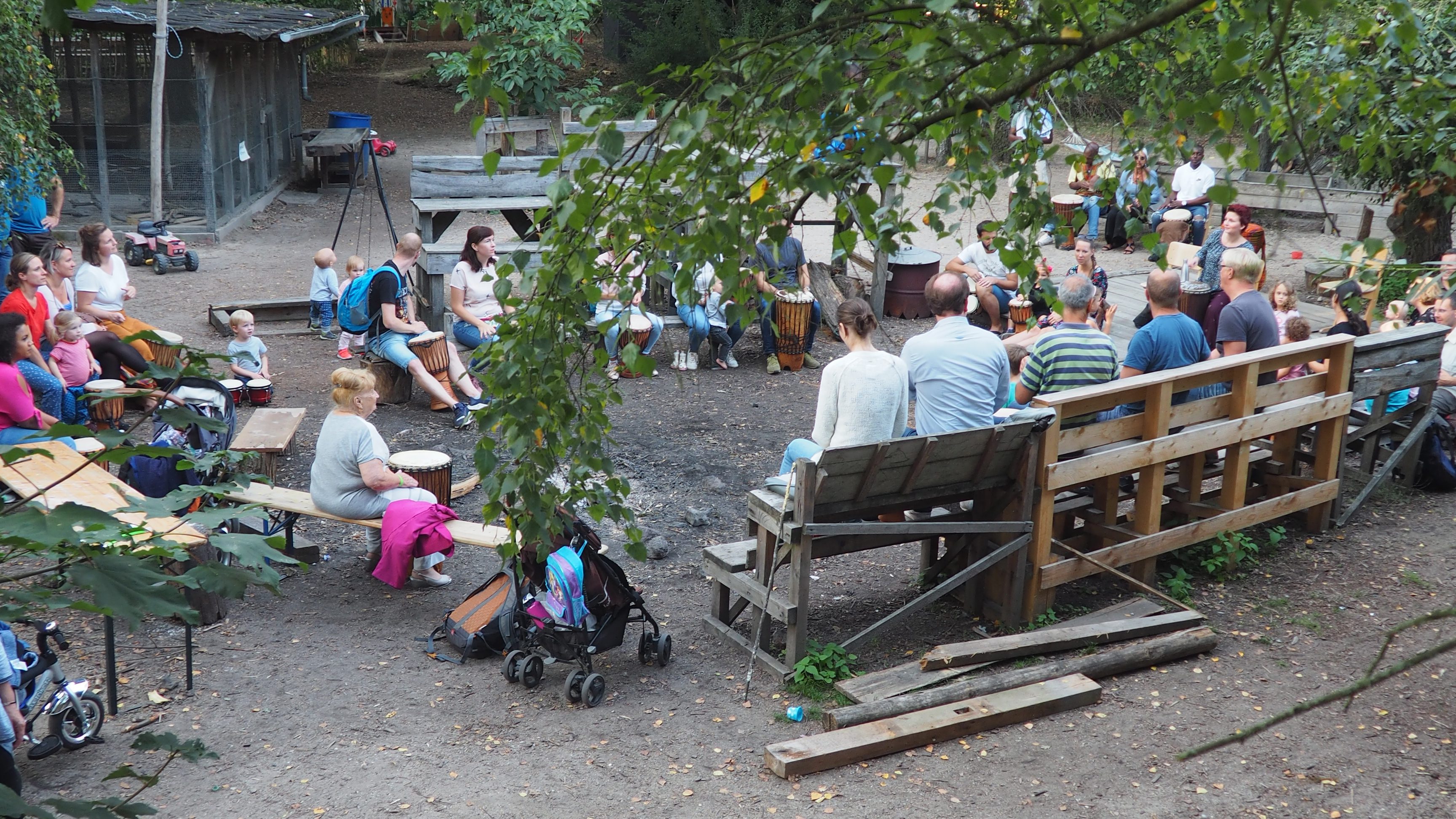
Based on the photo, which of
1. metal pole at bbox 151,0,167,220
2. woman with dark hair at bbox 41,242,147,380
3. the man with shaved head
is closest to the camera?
the man with shaved head

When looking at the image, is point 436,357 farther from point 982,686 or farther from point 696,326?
point 982,686

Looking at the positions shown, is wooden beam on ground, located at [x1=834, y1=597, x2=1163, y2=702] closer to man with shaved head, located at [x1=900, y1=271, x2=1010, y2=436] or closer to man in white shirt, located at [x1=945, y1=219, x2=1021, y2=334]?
man with shaved head, located at [x1=900, y1=271, x2=1010, y2=436]

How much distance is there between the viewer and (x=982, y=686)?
5297 mm

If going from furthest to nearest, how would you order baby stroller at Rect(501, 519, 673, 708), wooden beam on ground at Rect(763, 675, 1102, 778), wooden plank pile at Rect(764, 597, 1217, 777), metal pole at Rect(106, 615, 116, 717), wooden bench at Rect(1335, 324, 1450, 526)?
wooden bench at Rect(1335, 324, 1450, 526) → baby stroller at Rect(501, 519, 673, 708) → metal pole at Rect(106, 615, 116, 717) → wooden plank pile at Rect(764, 597, 1217, 777) → wooden beam on ground at Rect(763, 675, 1102, 778)

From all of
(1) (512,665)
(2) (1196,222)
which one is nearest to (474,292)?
(1) (512,665)

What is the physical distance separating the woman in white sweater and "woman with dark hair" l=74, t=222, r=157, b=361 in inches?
236

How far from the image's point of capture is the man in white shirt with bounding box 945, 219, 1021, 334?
11.5 meters

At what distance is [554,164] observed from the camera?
2.59 m

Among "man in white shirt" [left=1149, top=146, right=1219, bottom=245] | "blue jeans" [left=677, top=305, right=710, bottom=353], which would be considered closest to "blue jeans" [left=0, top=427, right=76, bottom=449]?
"blue jeans" [left=677, top=305, right=710, bottom=353]

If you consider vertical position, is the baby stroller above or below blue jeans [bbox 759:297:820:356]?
below

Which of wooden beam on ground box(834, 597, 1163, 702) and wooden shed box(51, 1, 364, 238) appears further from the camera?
wooden shed box(51, 1, 364, 238)

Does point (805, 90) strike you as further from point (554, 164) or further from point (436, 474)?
point (436, 474)

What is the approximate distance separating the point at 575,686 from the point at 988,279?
7468 mm

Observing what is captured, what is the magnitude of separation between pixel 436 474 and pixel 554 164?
475 centimetres
